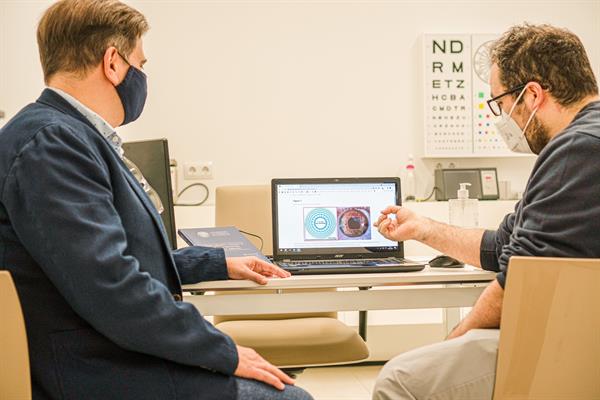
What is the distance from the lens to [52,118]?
119 cm

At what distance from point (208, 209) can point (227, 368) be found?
7.87ft

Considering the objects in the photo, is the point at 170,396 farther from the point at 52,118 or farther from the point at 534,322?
the point at 534,322

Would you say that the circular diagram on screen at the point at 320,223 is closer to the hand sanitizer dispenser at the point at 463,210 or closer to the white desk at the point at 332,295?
the white desk at the point at 332,295

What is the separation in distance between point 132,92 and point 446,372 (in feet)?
3.01

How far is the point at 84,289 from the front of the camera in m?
1.09

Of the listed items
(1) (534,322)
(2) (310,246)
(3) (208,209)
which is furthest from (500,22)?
(1) (534,322)

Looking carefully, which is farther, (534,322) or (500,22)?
(500,22)

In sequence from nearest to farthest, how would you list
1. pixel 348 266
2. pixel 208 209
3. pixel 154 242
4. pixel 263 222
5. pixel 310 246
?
pixel 154 242 → pixel 348 266 → pixel 310 246 → pixel 263 222 → pixel 208 209

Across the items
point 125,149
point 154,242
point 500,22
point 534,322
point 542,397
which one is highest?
point 500,22

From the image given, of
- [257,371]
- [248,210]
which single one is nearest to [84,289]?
[257,371]

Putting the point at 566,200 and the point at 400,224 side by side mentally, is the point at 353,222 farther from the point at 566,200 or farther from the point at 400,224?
the point at 566,200

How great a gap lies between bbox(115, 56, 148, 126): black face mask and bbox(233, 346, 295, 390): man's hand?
614 mm

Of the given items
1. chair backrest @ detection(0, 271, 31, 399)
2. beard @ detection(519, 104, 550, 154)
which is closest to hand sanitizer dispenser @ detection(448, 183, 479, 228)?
beard @ detection(519, 104, 550, 154)

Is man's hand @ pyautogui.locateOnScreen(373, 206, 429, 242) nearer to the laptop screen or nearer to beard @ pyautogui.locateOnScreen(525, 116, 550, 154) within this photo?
the laptop screen
